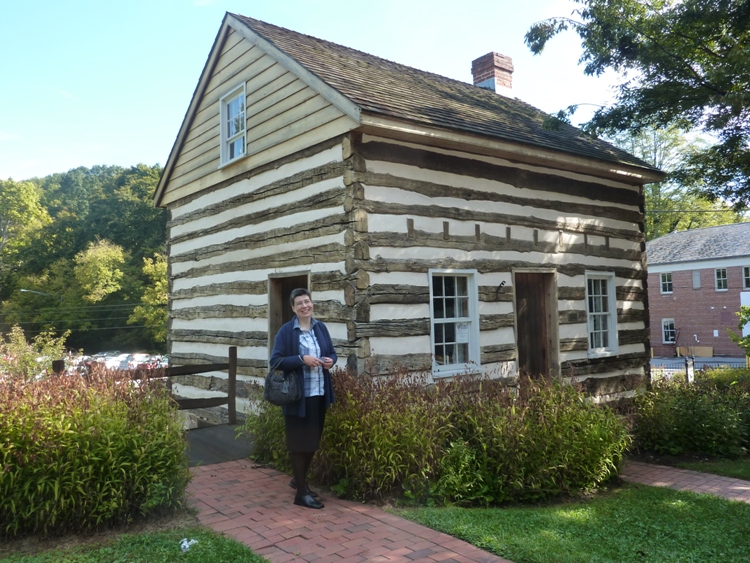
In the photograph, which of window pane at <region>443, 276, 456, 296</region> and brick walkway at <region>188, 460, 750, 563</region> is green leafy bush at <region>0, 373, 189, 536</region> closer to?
brick walkway at <region>188, 460, 750, 563</region>

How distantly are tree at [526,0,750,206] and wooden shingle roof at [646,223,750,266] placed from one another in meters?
25.4

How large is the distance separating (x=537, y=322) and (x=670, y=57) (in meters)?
5.17

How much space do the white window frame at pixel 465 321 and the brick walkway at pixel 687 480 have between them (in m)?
2.46

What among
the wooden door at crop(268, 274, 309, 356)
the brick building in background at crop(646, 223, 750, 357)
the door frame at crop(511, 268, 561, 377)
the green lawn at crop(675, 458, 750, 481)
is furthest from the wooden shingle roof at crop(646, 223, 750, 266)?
the wooden door at crop(268, 274, 309, 356)

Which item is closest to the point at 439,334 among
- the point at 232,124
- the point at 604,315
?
the point at 604,315

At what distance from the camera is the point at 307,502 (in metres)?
5.68

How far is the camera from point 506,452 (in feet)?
20.4

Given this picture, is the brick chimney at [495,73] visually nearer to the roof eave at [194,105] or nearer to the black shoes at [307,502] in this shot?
the roof eave at [194,105]

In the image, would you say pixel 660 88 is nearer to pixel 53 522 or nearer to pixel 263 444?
pixel 263 444

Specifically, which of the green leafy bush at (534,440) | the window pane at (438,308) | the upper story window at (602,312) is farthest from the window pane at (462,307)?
the upper story window at (602,312)

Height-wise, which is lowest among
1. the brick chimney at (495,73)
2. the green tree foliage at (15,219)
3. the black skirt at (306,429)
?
the black skirt at (306,429)

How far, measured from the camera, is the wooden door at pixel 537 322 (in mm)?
9766

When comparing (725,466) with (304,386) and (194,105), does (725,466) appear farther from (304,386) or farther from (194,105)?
(194,105)

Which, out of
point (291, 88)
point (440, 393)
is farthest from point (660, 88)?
point (440, 393)
